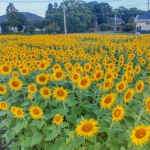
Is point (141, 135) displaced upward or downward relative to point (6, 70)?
downward

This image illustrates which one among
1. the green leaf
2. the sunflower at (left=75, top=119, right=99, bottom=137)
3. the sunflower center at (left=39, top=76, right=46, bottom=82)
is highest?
the sunflower center at (left=39, top=76, right=46, bottom=82)

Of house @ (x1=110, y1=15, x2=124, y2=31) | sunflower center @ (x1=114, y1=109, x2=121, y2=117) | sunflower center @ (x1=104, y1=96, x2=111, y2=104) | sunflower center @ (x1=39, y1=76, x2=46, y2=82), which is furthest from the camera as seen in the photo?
house @ (x1=110, y1=15, x2=124, y2=31)

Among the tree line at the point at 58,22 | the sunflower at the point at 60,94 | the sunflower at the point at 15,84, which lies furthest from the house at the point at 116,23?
the sunflower at the point at 60,94

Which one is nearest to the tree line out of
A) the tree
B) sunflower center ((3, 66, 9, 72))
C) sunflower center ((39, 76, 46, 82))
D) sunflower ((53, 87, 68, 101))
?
the tree

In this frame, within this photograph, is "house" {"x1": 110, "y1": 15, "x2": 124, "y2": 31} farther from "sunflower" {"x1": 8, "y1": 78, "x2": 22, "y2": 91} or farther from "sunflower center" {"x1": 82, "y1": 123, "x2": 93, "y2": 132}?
"sunflower center" {"x1": 82, "y1": 123, "x2": 93, "y2": 132}

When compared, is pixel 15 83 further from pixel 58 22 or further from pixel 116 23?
pixel 116 23

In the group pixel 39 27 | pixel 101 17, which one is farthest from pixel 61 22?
pixel 101 17

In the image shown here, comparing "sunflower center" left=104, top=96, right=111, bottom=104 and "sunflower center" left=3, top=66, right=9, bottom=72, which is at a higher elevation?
"sunflower center" left=3, top=66, right=9, bottom=72

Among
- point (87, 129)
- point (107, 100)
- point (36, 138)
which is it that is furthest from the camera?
point (36, 138)

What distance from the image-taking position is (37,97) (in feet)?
7.66

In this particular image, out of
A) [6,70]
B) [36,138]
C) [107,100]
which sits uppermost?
[6,70]

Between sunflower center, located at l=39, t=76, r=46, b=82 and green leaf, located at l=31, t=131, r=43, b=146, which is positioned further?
sunflower center, located at l=39, t=76, r=46, b=82

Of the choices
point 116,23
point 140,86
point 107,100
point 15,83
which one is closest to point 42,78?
point 15,83

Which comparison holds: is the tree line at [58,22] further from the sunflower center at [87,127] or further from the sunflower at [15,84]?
the sunflower center at [87,127]
